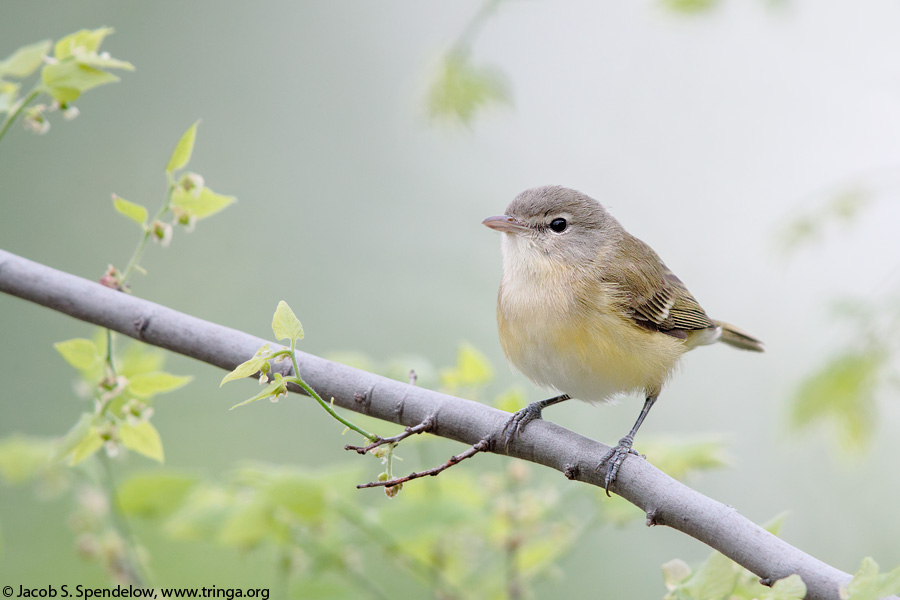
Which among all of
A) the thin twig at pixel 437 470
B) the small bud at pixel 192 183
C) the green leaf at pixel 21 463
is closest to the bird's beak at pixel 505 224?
the small bud at pixel 192 183

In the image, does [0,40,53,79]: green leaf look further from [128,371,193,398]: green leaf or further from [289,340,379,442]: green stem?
[289,340,379,442]: green stem

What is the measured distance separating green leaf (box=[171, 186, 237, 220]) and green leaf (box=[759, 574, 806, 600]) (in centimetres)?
116

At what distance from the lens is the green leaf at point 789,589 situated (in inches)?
40.5

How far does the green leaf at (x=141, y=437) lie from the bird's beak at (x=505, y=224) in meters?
1.23

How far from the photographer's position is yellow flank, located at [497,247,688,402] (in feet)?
6.87

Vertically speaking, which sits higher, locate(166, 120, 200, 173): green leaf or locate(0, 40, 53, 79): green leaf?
locate(0, 40, 53, 79): green leaf

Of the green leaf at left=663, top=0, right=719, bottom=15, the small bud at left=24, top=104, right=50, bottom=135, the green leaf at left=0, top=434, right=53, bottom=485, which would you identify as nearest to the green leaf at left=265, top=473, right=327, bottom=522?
the green leaf at left=0, top=434, right=53, bottom=485

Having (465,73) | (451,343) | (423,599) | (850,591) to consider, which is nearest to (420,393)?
(850,591)

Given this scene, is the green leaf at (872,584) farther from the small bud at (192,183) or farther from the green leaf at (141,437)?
the small bud at (192,183)

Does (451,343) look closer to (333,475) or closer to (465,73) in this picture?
(465,73)

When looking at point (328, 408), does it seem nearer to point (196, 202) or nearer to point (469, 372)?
point (196, 202)

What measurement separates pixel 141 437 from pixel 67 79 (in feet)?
2.27

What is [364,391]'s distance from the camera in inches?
56.2

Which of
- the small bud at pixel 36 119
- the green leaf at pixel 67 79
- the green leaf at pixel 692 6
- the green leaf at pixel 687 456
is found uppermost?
the green leaf at pixel 692 6
